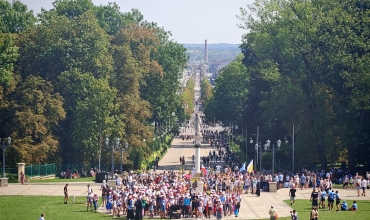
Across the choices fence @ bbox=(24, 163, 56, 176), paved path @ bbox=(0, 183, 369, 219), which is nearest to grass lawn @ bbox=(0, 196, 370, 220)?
paved path @ bbox=(0, 183, 369, 219)

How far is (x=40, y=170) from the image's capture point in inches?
2960

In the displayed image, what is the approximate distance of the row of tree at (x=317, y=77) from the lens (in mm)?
72812

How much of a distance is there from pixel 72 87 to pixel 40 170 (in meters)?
11.0

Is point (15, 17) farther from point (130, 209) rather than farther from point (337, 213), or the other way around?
point (337, 213)

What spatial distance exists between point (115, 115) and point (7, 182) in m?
19.2

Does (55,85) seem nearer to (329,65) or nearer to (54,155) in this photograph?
(54,155)

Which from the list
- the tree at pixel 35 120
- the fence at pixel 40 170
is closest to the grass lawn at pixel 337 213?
the fence at pixel 40 170

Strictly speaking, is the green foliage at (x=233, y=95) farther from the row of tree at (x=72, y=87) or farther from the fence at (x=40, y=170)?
the fence at (x=40, y=170)

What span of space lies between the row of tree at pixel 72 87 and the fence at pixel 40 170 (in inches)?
37.6

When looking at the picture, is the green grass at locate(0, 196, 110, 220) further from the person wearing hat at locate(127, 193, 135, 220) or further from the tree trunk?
the tree trunk

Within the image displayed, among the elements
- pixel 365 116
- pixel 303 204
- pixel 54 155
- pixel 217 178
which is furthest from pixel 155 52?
pixel 303 204

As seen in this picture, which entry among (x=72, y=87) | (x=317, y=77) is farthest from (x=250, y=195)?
(x=72, y=87)

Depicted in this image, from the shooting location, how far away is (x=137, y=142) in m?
83.6

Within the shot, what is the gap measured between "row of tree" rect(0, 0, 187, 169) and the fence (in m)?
0.95
